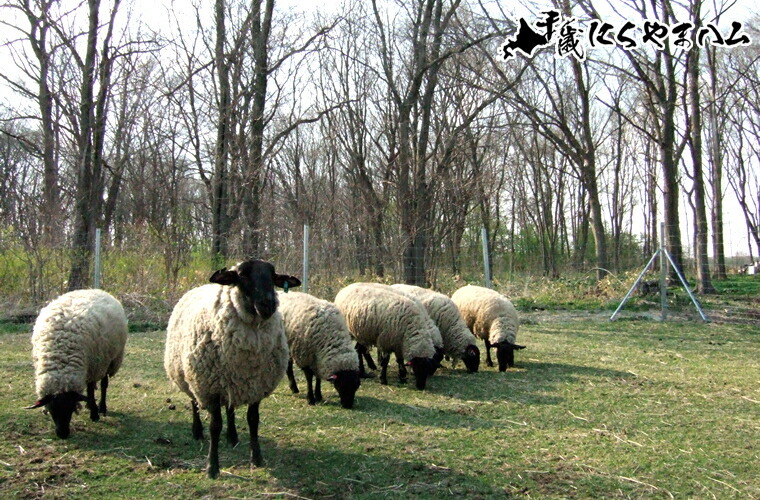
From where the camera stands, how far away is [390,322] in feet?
24.2

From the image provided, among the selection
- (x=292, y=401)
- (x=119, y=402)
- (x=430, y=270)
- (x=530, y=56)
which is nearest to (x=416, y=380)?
(x=292, y=401)

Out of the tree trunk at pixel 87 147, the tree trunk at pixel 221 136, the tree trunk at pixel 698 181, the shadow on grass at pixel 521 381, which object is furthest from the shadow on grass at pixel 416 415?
the tree trunk at pixel 221 136

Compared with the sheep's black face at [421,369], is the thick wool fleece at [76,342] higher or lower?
higher

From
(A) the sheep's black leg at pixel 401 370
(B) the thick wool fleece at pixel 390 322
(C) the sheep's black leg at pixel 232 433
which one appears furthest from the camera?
(A) the sheep's black leg at pixel 401 370

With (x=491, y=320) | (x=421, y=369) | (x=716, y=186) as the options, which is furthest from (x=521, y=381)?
(x=716, y=186)

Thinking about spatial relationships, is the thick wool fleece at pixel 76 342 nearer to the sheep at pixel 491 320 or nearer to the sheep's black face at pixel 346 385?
the sheep's black face at pixel 346 385

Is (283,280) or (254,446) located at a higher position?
(283,280)

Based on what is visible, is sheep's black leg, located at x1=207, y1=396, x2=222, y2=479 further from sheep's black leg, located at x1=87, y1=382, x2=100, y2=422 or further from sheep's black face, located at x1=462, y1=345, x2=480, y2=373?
sheep's black face, located at x1=462, y1=345, x2=480, y2=373

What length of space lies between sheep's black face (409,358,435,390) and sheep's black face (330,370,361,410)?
1.14 m

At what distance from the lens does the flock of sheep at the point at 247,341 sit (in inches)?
163

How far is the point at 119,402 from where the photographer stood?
5.85 metres

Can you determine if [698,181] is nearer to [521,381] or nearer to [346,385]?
[521,381]

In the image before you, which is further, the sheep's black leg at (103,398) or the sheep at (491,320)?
the sheep at (491,320)

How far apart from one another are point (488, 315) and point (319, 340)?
335 cm
